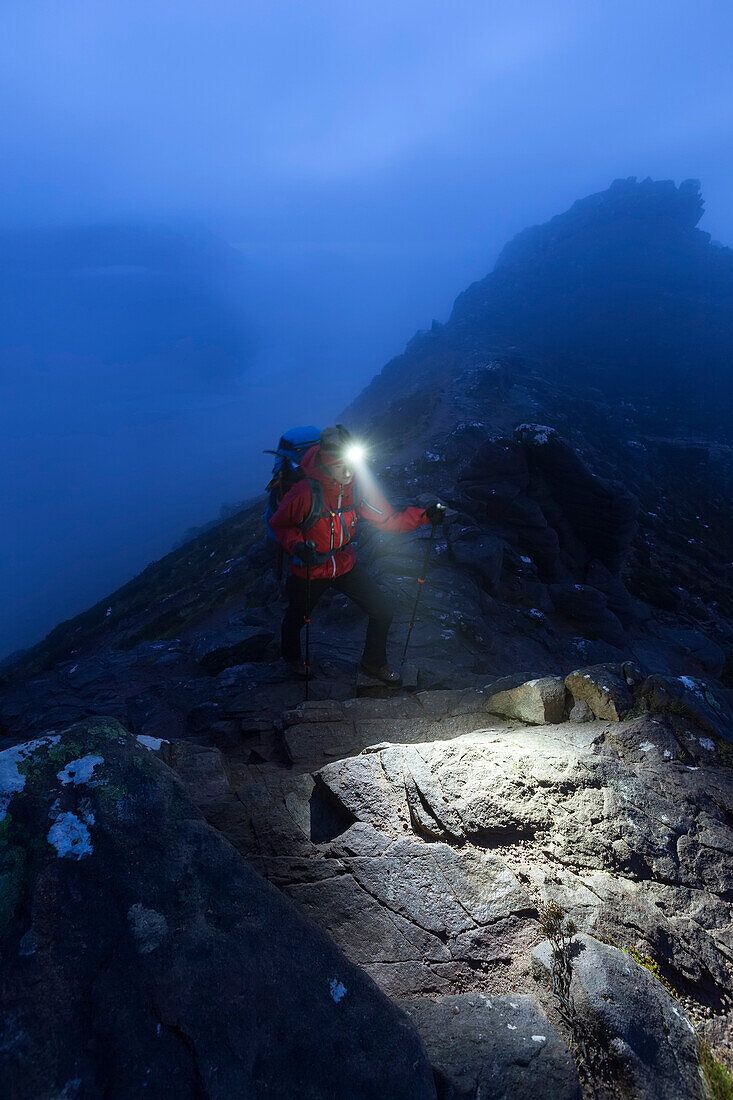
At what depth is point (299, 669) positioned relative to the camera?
779 cm

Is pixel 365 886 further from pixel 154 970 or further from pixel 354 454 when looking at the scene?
pixel 354 454

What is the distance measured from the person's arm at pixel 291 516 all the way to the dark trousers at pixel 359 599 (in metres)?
0.79

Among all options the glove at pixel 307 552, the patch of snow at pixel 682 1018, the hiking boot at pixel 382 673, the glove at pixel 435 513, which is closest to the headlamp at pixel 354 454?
the glove at pixel 307 552

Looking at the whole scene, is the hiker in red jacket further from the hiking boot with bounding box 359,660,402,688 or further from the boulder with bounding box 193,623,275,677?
the boulder with bounding box 193,623,275,677

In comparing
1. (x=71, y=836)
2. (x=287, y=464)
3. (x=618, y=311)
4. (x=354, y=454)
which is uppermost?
(x=618, y=311)

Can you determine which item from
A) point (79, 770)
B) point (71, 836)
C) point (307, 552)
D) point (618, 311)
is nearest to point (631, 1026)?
point (71, 836)

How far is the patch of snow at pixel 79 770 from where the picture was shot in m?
2.46

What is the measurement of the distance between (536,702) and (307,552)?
3478 millimetres

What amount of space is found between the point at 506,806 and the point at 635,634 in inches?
576

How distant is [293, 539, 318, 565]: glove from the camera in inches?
237

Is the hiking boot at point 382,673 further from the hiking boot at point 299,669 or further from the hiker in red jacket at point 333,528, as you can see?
the hiking boot at point 299,669

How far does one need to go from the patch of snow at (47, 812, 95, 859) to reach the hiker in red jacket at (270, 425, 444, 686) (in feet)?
13.3

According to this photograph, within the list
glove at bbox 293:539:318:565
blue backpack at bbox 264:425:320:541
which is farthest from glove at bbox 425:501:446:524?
blue backpack at bbox 264:425:320:541

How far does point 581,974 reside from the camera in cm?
231
